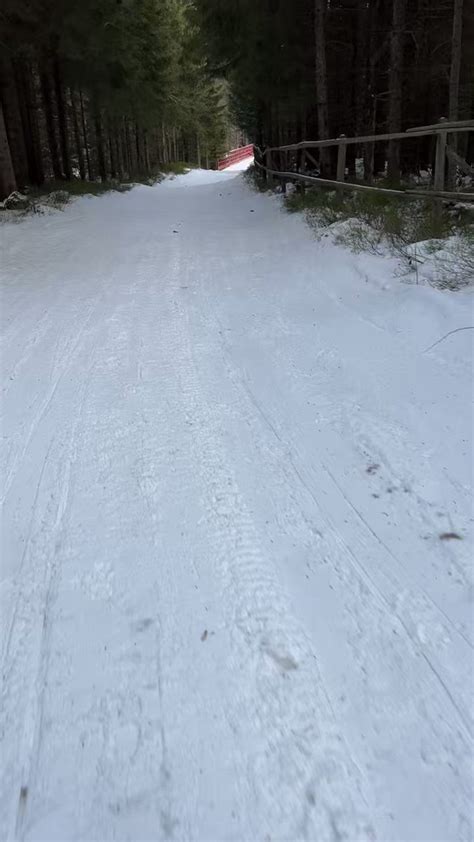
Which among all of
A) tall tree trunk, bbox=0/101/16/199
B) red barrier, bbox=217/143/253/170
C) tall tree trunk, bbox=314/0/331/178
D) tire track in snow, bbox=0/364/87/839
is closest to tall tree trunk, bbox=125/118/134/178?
tall tree trunk, bbox=0/101/16/199

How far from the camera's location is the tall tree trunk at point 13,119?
47.1 feet

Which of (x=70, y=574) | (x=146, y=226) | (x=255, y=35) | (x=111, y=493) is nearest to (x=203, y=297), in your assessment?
(x=111, y=493)

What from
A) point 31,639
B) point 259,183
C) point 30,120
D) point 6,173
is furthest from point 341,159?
point 30,120

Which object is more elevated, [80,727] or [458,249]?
[458,249]

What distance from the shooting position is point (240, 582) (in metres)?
2.40

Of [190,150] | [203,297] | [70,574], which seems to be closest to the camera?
[70,574]

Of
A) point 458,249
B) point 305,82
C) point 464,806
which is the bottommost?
point 464,806

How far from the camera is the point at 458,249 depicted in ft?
18.2

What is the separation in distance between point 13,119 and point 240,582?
1692 cm

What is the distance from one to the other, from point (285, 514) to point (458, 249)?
404 centimetres

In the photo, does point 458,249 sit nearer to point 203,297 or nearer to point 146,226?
point 203,297

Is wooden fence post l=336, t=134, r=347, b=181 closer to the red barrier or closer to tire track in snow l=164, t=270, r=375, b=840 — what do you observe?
tire track in snow l=164, t=270, r=375, b=840

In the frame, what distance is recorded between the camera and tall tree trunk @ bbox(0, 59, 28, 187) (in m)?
14.4

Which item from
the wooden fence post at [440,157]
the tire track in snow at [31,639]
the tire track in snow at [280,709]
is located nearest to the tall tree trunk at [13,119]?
the wooden fence post at [440,157]
